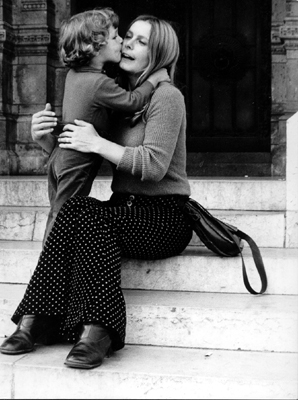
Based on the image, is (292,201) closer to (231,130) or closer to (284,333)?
(284,333)

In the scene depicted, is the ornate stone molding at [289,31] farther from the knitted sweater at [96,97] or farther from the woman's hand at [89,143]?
the woman's hand at [89,143]

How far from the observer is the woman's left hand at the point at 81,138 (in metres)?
3.31

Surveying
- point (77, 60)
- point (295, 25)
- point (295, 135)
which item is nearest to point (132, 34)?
point (77, 60)

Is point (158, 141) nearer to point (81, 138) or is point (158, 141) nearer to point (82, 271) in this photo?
point (81, 138)

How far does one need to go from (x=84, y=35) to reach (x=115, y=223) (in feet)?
3.06

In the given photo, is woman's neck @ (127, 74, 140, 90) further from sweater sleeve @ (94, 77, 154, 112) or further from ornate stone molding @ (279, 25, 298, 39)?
ornate stone molding @ (279, 25, 298, 39)

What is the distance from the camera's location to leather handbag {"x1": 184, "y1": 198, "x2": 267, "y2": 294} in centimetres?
352

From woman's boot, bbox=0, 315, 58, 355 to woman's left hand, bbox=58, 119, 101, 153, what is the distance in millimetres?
816

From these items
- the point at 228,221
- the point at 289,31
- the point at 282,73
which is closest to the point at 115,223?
the point at 228,221

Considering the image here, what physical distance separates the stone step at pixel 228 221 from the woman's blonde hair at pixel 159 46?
121 cm

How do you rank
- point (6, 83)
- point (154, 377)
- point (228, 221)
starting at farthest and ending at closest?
point (6, 83)
point (228, 221)
point (154, 377)

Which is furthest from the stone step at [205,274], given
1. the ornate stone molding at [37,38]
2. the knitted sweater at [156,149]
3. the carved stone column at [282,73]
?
the ornate stone molding at [37,38]

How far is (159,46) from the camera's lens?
3.49 m

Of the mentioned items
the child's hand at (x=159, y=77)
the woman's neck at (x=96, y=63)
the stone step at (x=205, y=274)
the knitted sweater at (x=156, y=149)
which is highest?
the woman's neck at (x=96, y=63)
